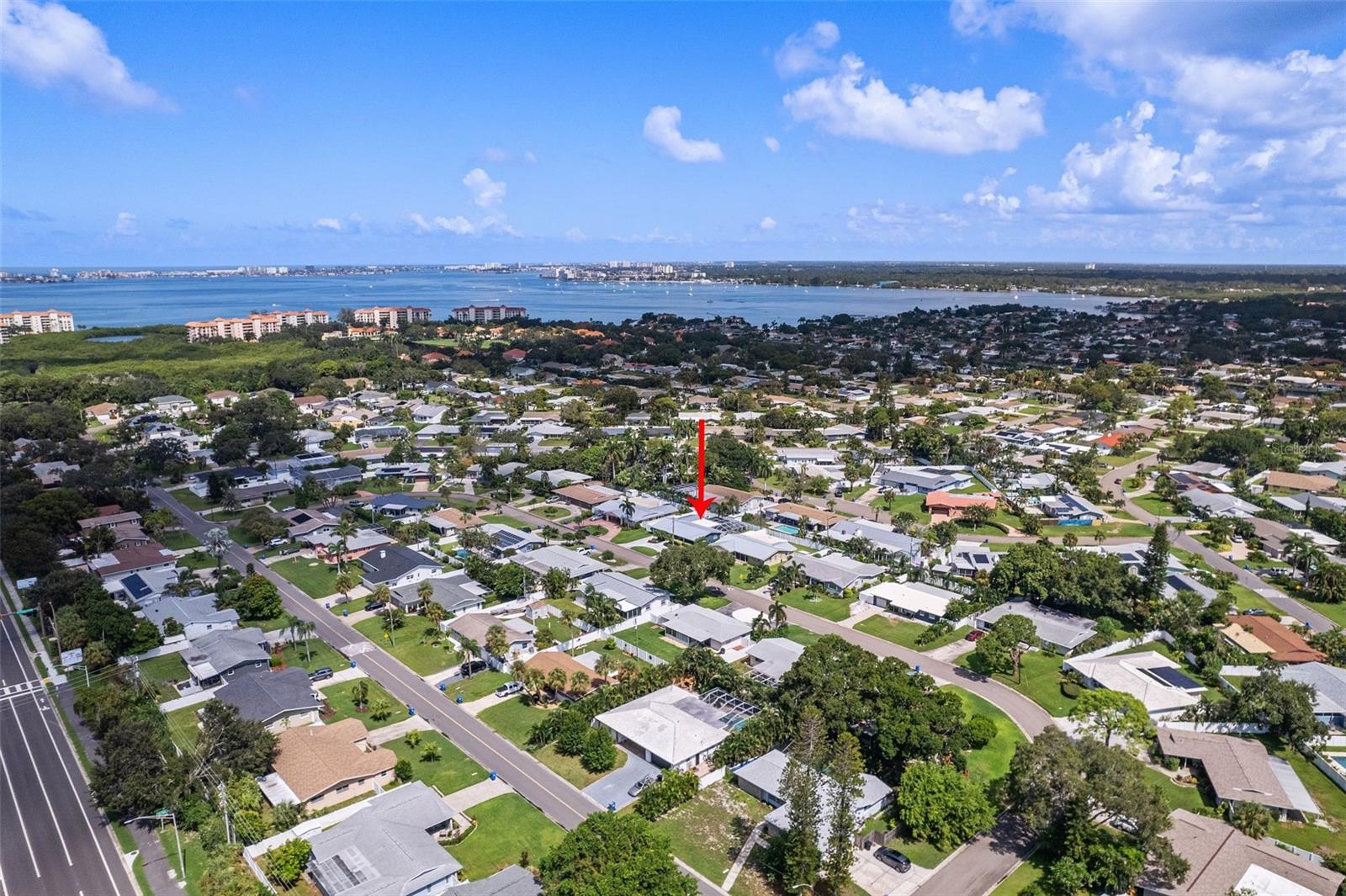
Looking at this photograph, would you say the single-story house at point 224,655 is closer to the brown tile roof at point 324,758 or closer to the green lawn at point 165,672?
the green lawn at point 165,672

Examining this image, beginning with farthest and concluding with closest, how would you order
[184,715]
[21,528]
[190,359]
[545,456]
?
1. [190,359]
2. [545,456]
3. [21,528]
4. [184,715]

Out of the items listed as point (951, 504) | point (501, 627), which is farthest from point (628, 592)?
point (951, 504)

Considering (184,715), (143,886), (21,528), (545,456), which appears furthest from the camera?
(545,456)

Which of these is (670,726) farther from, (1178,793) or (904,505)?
(904,505)

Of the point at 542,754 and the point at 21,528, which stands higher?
the point at 21,528

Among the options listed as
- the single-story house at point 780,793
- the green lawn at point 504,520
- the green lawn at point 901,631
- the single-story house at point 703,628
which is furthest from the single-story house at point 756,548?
the single-story house at point 780,793

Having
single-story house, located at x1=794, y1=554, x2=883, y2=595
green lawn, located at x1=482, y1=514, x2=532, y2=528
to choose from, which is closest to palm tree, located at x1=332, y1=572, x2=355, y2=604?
green lawn, located at x1=482, y1=514, x2=532, y2=528

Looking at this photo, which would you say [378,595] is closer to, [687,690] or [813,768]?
[687,690]

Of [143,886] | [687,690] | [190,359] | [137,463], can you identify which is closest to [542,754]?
[687,690]
